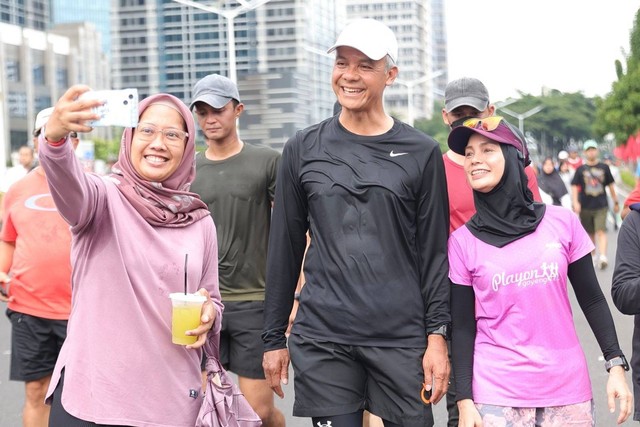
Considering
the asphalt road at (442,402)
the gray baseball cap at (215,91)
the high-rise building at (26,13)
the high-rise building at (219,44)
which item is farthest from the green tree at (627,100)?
the high-rise building at (26,13)

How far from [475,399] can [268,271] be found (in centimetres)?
99

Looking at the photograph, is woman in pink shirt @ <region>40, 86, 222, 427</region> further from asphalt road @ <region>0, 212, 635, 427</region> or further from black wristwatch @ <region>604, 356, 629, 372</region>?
asphalt road @ <region>0, 212, 635, 427</region>

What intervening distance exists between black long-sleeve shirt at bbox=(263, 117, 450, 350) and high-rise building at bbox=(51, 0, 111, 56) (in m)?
150

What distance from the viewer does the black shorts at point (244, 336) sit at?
18.9 feet

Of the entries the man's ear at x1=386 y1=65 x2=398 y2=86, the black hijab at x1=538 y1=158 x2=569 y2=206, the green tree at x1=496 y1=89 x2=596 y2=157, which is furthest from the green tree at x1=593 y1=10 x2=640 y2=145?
the green tree at x1=496 y1=89 x2=596 y2=157

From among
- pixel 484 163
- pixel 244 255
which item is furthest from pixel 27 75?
pixel 484 163

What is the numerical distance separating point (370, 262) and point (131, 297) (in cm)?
93

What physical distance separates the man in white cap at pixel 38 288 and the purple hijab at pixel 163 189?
92.9 inches

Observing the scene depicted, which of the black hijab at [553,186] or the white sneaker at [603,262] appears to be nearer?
the white sneaker at [603,262]

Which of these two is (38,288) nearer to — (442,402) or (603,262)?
(442,402)

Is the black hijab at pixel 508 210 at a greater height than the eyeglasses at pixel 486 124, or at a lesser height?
lesser

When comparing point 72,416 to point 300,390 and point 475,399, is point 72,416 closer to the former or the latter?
point 300,390

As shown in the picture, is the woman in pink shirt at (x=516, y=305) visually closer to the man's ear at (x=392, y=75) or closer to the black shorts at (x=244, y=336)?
the man's ear at (x=392, y=75)

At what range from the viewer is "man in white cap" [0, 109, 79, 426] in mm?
6082
